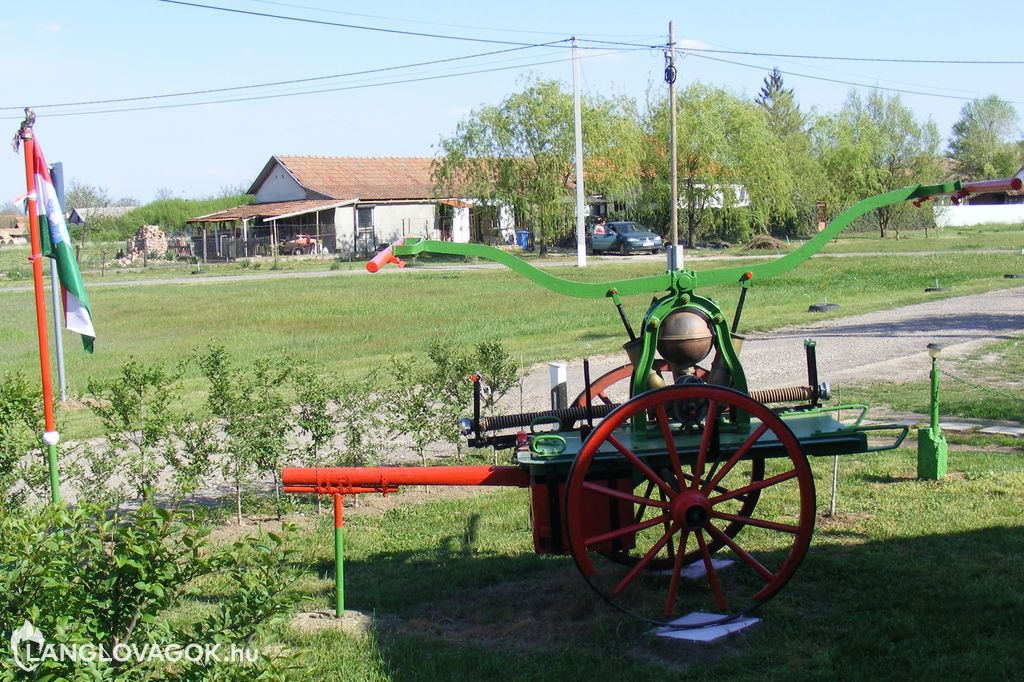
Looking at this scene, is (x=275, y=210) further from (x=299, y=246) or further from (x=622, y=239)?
(x=622, y=239)

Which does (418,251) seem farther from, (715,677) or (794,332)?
(794,332)

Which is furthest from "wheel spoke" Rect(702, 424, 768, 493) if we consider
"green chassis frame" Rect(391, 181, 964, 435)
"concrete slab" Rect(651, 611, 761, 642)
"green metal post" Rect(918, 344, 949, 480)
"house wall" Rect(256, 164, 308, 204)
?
"house wall" Rect(256, 164, 308, 204)

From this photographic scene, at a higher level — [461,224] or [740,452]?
[461,224]

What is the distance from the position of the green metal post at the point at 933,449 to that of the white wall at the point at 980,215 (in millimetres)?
60908

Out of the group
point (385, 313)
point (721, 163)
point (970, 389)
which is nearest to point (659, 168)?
point (721, 163)

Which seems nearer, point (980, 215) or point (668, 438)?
point (668, 438)

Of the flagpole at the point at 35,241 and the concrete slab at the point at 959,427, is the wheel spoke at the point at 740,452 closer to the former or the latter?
the flagpole at the point at 35,241

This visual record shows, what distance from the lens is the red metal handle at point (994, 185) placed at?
5.75m

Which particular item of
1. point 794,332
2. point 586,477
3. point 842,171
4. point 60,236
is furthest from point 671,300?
point 842,171

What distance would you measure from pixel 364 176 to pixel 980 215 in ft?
125

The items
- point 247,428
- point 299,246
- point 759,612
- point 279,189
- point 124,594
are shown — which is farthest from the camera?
point 279,189

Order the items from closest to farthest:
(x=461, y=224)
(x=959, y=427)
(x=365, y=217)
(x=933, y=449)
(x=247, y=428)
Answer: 1. (x=247, y=428)
2. (x=933, y=449)
3. (x=959, y=427)
4. (x=365, y=217)
5. (x=461, y=224)

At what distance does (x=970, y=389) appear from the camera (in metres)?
11.9

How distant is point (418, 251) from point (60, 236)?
287cm
